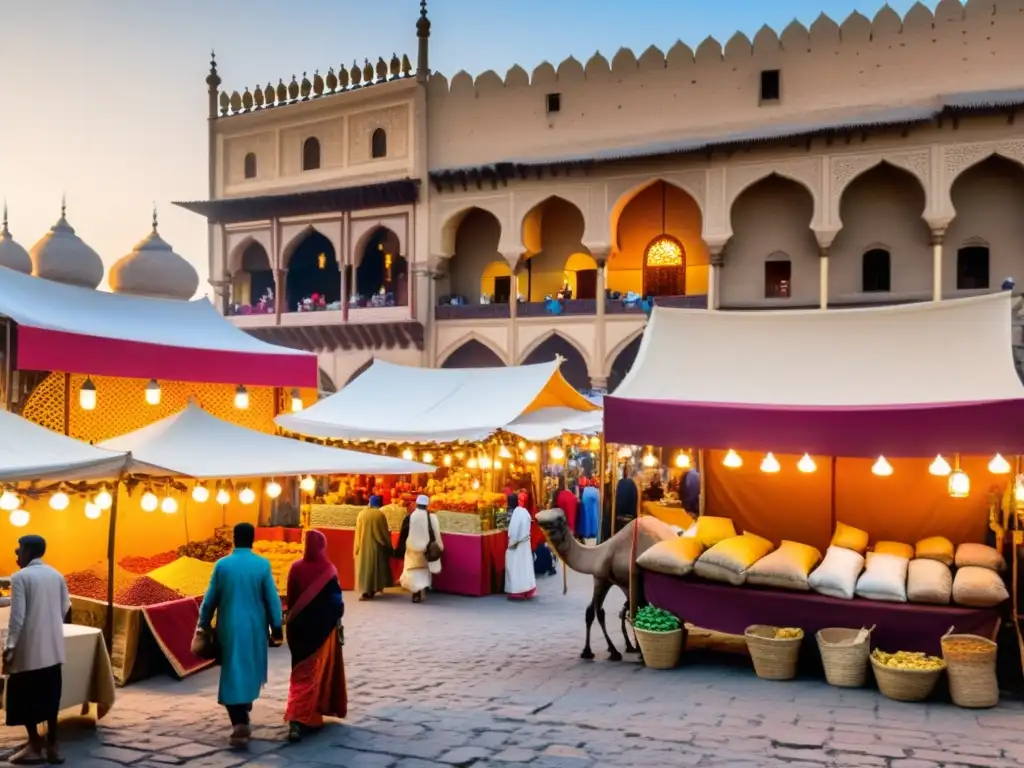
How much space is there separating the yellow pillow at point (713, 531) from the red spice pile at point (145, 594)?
4.46 meters

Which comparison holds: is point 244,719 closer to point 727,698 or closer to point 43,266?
point 727,698

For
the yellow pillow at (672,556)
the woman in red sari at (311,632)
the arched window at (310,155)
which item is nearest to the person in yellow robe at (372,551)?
the yellow pillow at (672,556)

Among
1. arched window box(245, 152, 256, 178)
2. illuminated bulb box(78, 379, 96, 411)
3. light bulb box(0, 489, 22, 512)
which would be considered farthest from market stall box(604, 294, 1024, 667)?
arched window box(245, 152, 256, 178)

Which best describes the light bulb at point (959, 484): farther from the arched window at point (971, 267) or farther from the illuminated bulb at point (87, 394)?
the arched window at point (971, 267)

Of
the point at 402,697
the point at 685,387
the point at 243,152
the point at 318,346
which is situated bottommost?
the point at 402,697

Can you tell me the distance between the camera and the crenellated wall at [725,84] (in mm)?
21297

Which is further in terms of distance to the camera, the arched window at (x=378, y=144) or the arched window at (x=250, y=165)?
the arched window at (x=250, y=165)

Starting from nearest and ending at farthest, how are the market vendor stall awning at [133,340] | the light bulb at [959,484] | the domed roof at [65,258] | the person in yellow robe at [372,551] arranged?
1. the light bulb at [959,484]
2. the market vendor stall awning at [133,340]
3. the person in yellow robe at [372,551]
4. the domed roof at [65,258]

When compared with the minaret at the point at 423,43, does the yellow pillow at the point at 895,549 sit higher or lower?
lower

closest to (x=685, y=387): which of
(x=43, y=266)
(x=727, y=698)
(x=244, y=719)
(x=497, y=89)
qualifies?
(x=727, y=698)

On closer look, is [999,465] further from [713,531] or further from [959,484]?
[713,531]

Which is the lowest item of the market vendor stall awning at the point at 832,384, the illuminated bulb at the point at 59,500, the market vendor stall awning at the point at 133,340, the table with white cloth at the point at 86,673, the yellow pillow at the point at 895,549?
the table with white cloth at the point at 86,673

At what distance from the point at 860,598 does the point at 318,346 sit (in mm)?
21795

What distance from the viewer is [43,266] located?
1550 centimetres
